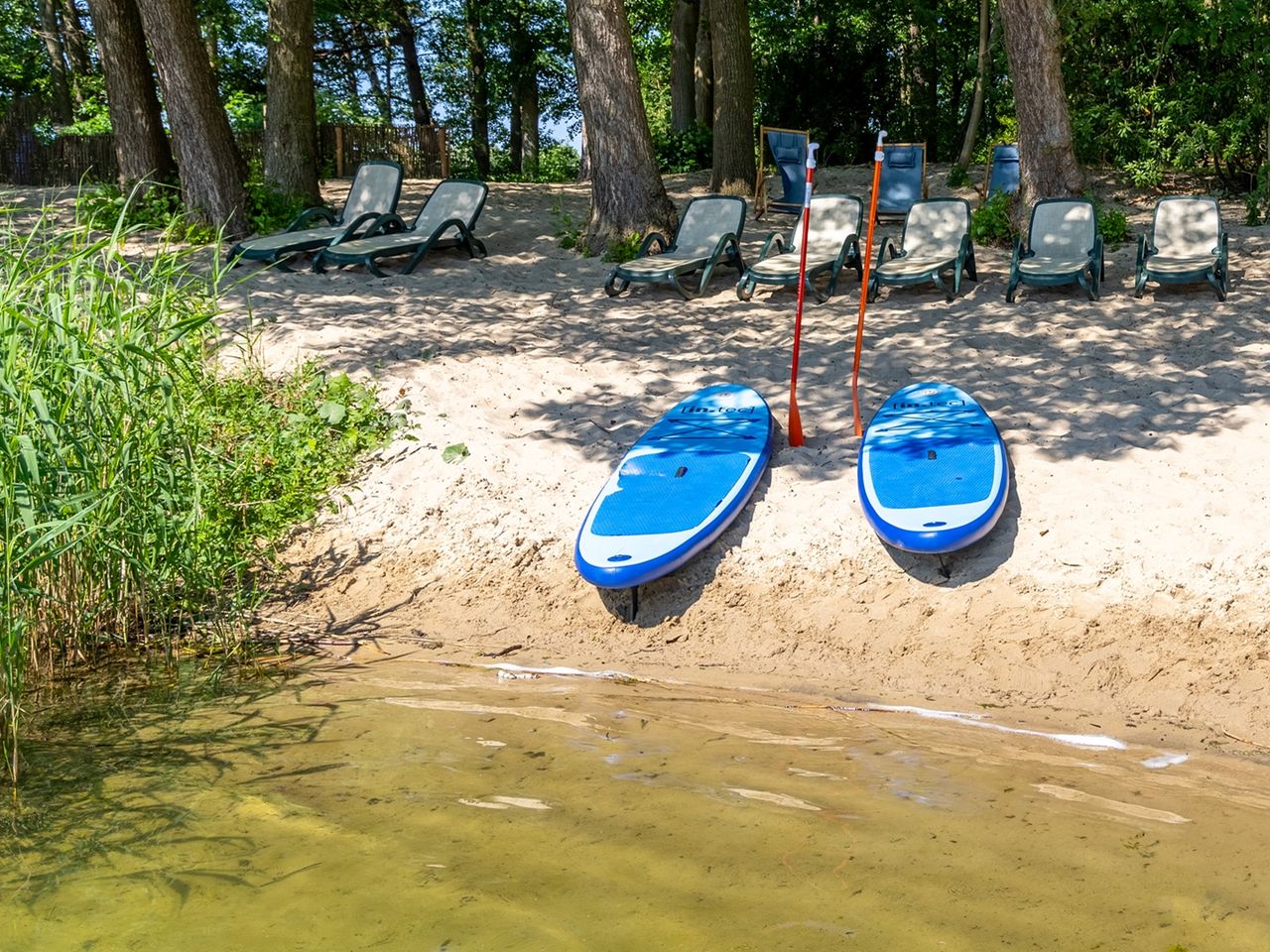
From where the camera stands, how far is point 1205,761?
15.5 ft

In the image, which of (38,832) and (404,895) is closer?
(404,895)

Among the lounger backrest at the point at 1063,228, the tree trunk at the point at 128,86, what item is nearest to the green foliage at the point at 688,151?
the tree trunk at the point at 128,86

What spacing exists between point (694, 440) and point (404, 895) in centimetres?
376

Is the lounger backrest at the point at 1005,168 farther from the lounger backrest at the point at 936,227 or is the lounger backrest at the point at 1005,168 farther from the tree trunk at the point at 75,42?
the tree trunk at the point at 75,42

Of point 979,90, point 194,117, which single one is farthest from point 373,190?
point 979,90

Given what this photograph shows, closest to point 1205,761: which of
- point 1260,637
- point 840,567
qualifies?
point 1260,637

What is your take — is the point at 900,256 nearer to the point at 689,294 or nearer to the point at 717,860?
the point at 689,294

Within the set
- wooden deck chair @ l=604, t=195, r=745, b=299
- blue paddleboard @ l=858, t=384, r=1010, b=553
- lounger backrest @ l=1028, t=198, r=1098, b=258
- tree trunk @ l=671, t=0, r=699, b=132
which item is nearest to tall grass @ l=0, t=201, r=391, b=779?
blue paddleboard @ l=858, t=384, r=1010, b=553

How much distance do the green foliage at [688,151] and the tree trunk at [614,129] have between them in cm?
749

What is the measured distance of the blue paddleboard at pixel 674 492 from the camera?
6023 millimetres

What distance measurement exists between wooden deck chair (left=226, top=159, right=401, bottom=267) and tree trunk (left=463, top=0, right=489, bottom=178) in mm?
12482

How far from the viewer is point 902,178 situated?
46.9ft

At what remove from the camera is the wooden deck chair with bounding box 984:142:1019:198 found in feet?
47.1

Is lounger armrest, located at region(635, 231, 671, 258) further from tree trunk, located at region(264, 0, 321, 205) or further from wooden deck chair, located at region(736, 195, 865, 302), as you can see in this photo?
tree trunk, located at region(264, 0, 321, 205)
